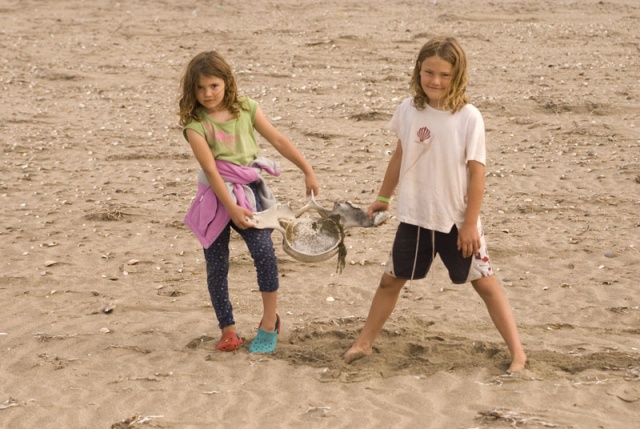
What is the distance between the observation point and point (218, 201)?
14.5 ft

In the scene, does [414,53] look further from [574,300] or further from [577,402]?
[577,402]

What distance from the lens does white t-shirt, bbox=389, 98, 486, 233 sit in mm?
3963

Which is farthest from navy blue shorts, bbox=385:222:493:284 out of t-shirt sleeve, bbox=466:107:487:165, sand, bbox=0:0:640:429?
sand, bbox=0:0:640:429

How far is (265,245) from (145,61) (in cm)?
837

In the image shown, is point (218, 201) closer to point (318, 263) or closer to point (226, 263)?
point (226, 263)

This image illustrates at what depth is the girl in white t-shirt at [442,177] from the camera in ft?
13.0

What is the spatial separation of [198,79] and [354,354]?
4.78 ft

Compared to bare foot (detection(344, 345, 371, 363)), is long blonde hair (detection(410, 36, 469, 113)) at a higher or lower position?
higher

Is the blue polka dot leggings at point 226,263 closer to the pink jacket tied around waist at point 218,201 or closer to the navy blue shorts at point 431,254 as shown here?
the pink jacket tied around waist at point 218,201

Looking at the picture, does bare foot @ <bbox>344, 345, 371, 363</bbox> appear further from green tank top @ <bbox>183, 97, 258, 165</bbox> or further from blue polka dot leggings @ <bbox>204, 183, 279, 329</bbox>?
green tank top @ <bbox>183, 97, 258, 165</bbox>

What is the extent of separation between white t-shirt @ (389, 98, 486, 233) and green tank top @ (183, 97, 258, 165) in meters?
0.74

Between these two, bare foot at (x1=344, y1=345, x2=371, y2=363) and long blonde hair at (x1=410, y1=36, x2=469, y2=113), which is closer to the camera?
long blonde hair at (x1=410, y1=36, x2=469, y2=113)

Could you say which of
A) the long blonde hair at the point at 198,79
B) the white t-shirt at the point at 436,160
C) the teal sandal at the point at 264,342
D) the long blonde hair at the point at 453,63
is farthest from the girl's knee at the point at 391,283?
the long blonde hair at the point at 198,79

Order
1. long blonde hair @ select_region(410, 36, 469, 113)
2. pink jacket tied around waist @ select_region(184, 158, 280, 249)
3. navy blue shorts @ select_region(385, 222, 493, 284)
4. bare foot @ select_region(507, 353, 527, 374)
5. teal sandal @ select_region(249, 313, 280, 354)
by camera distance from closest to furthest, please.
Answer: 1. long blonde hair @ select_region(410, 36, 469, 113)
2. navy blue shorts @ select_region(385, 222, 493, 284)
3. bare foot @ select_region(507, 353, 527, 374)
4. pink jacket tied around waist @ select_region(184, 158, 280, 249)
5. teal sandal @ select_region(249, 313, 280, 354)
